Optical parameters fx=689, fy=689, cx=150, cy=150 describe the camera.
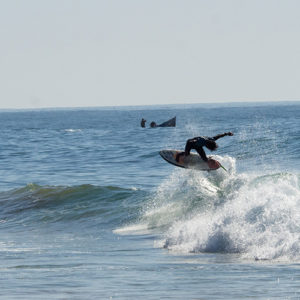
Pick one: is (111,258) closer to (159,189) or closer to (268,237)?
(268,237)

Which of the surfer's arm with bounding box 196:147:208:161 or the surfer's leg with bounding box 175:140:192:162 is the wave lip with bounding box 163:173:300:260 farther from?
the surfer's leg with bounding box 175:140:192:162

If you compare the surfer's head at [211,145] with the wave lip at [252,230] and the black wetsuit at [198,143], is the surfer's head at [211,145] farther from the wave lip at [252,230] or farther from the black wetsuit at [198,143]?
the wave lip at [252,230]

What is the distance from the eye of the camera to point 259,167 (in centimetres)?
3566

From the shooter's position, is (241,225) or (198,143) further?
(198,143)

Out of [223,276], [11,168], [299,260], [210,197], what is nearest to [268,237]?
[299,260]

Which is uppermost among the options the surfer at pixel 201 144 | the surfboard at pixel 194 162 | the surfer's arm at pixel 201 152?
the surfer at pixel 201 144

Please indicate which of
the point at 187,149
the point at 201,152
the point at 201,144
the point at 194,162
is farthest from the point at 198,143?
the point at 194,162

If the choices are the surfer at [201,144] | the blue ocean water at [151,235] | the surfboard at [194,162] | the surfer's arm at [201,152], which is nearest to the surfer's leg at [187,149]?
the surfer at [201,144]

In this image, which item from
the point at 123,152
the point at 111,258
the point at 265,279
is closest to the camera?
the point at 265,279

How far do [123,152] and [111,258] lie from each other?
3313cm

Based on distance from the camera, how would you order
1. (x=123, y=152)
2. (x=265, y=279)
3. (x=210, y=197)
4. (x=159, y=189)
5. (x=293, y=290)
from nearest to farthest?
(x=293, y=290) → (x=265, y=279) → (x=210, y=197) → (x=159, y=189) → (x=123, y=152)

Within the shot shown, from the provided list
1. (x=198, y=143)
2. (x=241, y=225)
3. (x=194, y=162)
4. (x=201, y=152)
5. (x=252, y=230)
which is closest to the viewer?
(x=252, y=230)

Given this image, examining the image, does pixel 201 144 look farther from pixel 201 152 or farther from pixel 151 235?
pixel 151 235

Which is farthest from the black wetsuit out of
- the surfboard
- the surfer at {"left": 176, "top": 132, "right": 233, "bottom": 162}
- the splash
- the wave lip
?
the wave lip
